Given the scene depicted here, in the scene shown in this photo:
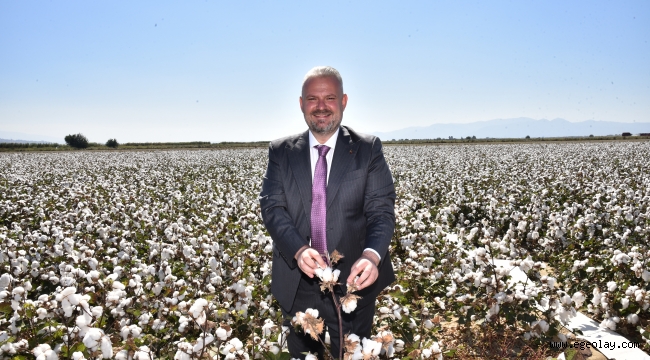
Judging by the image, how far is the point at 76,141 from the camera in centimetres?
6512

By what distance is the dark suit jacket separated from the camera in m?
2.19

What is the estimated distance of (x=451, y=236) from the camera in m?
7.35

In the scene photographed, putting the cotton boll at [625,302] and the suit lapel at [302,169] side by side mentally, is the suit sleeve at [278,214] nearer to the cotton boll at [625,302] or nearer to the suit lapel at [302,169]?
the suit lapel at [302,169]

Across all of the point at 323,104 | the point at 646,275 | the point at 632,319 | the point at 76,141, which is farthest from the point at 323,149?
the point at 76,141

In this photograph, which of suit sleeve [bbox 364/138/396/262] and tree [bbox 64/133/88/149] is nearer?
suit sleeve [bbox 364/138/396/262]

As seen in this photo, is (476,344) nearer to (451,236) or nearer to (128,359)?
(128,359)

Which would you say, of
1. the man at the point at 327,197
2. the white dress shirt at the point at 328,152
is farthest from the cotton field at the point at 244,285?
the white dress shirt at the point at 328,152

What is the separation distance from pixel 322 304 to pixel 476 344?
2252mm

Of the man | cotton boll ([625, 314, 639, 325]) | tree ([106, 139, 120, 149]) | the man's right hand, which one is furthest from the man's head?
tree ([106, 139, 120, 149])

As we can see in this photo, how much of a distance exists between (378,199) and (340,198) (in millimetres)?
214

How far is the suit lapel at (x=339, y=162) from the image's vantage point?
2193 millimetres

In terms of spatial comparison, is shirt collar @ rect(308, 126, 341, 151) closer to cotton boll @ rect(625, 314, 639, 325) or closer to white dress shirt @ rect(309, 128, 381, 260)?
white dress shirt @ rect(309, 128, 381, 260)

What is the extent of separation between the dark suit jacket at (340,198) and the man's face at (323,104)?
6.0 inches

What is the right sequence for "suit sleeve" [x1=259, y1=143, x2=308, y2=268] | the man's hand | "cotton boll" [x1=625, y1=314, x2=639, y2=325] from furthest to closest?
"cotton boll" [x1=625, y1=314, x2=639, y2=325]
"suit sleeve" [x1=259, y1=143, x2=308, y2=268]
the man's hand
